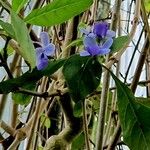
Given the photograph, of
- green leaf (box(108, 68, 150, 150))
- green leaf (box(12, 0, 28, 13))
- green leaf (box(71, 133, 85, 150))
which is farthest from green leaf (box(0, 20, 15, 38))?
green leaf (box(71, 133, 85, 150))

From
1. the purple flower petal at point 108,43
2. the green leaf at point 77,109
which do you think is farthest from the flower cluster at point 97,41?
the green leaf at point 77,109

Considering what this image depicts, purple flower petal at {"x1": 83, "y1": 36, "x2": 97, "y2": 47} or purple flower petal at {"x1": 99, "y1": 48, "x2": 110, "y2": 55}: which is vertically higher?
A: purple flower petal at {"x1": 83, "y1": 36, "x2": 97, "y2": 47}

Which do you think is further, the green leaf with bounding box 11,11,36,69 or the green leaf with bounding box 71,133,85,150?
the green leaf with bounding box 71,133,85,150

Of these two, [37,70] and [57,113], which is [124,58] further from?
[37,70]

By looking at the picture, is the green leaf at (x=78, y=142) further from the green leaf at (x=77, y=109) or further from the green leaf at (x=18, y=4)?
the green leaf at (x=18, y=4)

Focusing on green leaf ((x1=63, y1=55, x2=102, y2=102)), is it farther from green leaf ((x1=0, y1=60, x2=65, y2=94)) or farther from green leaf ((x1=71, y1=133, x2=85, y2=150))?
green leaf ((x1=71, y1=133, x2=85, y2=150))
